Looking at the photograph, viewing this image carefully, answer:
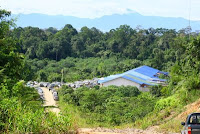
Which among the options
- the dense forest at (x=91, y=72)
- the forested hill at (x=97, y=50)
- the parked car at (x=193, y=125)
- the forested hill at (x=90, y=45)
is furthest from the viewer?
the forested hill at (x=90, y=45)

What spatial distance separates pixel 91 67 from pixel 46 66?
8451 millimetres

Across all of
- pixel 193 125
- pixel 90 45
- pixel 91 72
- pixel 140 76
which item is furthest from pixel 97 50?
pixel 193 125

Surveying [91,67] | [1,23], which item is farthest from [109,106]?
[91,67]

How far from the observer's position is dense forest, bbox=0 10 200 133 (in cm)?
902

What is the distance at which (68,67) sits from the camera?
65.4 m

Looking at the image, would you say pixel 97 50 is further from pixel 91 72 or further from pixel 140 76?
pixel 140 76

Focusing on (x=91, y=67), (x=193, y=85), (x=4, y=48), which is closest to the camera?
(x=4, y=48)

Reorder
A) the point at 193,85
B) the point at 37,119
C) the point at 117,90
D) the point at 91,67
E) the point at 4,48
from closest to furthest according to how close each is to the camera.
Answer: the point at 37,119, the point at 4,48, the point at 193,85, the point at 117,90, the point at 91,67

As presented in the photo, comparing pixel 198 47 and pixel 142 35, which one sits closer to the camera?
pixel 198 47

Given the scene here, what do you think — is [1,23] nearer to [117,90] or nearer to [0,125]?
[0,125]

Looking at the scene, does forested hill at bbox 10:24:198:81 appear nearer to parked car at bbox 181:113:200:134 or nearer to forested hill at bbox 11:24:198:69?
forested hill at bbox 11:24:198:69

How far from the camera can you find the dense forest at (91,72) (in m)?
9.02

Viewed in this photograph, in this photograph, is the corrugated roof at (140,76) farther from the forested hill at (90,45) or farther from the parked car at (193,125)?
the parked car at (193,125)

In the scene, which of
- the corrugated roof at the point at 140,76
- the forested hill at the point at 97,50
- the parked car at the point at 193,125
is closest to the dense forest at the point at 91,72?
the forested hill at the point at 97,50
